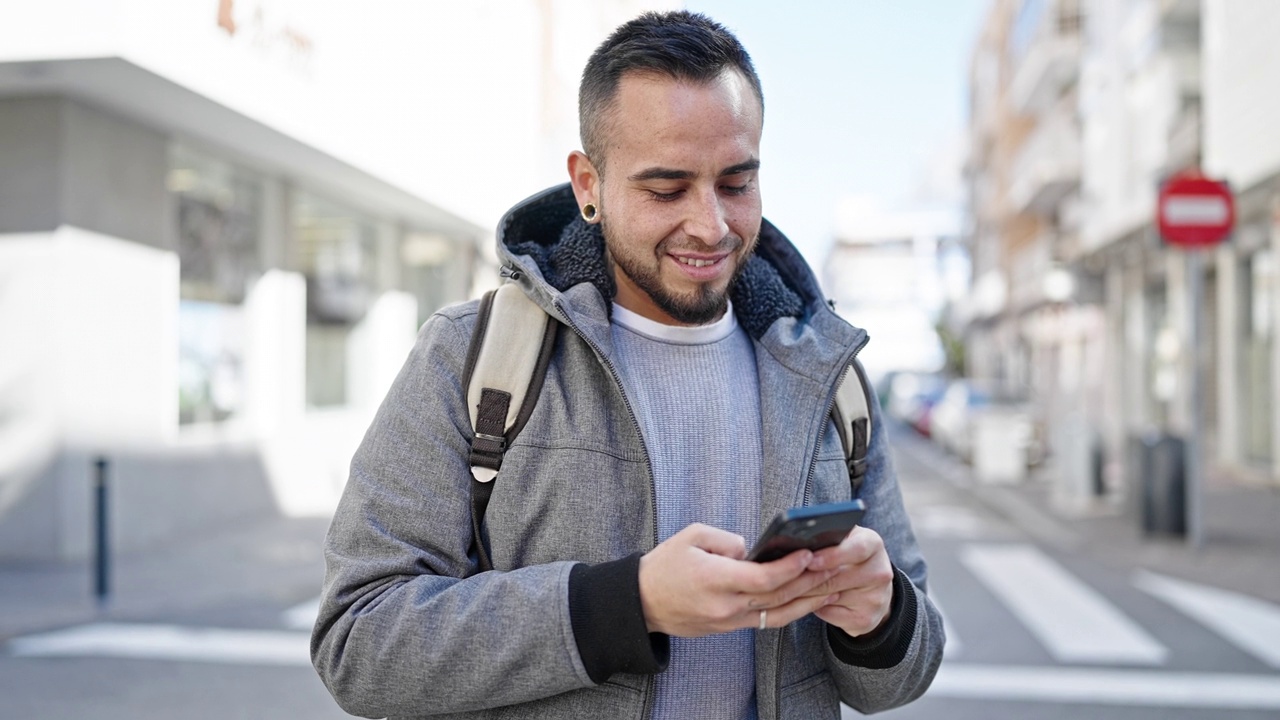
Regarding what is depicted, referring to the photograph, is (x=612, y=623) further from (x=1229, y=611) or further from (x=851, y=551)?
(x=1229, y=611)

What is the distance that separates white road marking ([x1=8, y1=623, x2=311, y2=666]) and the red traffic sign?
7712 millimetres

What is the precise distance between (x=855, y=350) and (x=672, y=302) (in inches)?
12.8

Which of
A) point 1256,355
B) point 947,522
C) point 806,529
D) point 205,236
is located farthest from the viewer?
point 1256,355

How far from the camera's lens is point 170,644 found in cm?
658

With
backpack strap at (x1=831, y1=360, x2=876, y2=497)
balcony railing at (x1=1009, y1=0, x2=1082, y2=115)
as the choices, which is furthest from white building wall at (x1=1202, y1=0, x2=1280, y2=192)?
balcony railing at (x1=1009, y1=0, x2=1082, y2=115)

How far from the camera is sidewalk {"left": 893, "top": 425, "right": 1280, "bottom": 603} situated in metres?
8.94

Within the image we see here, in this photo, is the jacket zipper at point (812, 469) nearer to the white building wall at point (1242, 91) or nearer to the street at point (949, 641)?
the street at point (949, 641)

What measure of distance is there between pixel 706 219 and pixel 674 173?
0.09 metres

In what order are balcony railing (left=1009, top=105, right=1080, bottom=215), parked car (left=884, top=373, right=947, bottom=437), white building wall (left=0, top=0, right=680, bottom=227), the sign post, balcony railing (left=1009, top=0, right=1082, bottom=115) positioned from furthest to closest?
balcony railing (left=1009, top=0, right=1082, bottom=115) → balcony railing (left=1009, top=105, right=1080, bottom=215) → parked car (left=884, top=373, right=947, bottom=437) → the sign post → white building wall (left=0, top=0, right=680, bottom=227)

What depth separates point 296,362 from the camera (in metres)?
13.1

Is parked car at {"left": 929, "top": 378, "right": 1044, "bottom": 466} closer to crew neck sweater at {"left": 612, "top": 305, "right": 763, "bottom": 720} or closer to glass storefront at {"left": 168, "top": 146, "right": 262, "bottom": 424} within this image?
glass storefront at {"left": 168, "top": 146, "right": 262, "bottom": 424}

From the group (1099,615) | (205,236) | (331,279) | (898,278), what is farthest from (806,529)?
(898,278)

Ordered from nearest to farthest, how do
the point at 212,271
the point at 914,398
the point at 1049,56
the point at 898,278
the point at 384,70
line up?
the point at 212,271 < the point at 384,70 < the point at 1049,56 < the point at 914,398 < the point at 898,278

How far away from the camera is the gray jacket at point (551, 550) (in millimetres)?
1563
